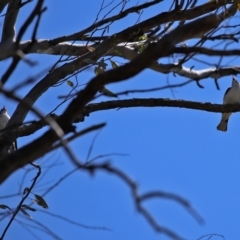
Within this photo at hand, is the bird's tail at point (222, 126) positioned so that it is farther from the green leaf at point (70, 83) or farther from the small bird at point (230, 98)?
the green leaf at point (70, 83)

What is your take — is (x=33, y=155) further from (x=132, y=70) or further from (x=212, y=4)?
(x=212, y=4)

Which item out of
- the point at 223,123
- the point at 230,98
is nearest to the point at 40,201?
the point at 230,98

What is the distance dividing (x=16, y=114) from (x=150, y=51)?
6.34 ft

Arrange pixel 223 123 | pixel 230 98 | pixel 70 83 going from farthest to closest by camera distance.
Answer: pixel 223 123 < pixel 230 98 < pixel 70 83

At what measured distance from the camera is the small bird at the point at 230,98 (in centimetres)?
799

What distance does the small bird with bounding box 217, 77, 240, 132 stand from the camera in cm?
799

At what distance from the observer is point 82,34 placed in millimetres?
3852

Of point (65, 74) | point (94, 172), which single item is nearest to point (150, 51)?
point (94, 172)

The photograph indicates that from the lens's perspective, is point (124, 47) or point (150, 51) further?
Answer: point (124, 47)

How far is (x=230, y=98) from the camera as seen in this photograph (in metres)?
8.00

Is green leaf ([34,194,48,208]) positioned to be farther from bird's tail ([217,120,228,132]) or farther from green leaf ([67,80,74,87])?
bird's tail ([217,120,228,132])

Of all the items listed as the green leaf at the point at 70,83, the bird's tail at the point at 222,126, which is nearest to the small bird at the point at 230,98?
the bird's tail at the point at 222,126

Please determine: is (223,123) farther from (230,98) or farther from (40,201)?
(40,201)

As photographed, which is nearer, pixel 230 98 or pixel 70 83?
pixel 70 83
